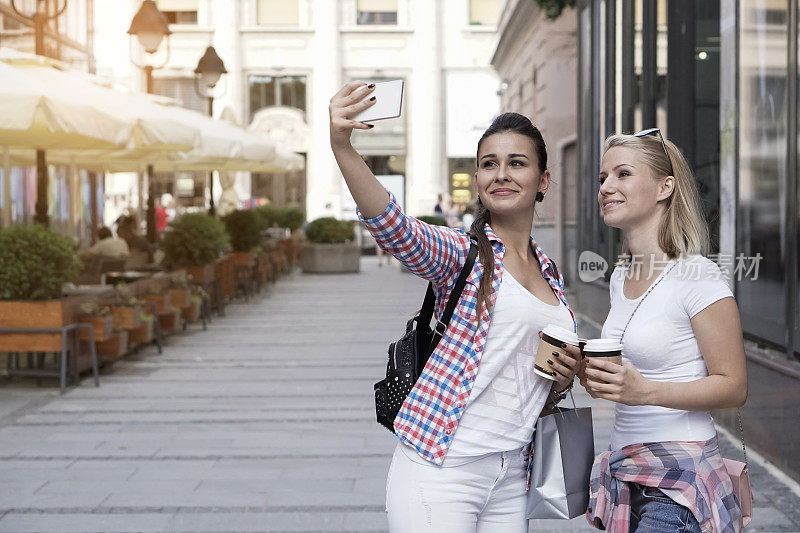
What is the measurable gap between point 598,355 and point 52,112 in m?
7.37

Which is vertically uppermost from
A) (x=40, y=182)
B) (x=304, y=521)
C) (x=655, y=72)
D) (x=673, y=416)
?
(x=655, y=72)

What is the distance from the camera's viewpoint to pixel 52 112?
343 inches

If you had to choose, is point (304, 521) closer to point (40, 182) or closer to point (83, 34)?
point (40, 182)

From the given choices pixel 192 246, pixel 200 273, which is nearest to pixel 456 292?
pixel 192 246

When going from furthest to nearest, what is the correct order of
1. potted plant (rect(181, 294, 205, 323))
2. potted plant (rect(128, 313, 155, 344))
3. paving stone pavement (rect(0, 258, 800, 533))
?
potted plant (rect(181, 294, 205, 323)), potted plant (rect(128, 313, 155, 344)), paving stone pavement (rect(0, 258, 800, 533))

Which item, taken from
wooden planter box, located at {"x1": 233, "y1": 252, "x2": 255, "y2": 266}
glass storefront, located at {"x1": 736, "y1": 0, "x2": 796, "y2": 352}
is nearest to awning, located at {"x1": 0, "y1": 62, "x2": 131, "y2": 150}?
glass storefront, located at {"x1": 736, "y1": 0, "x2": 796, "y2": 352}

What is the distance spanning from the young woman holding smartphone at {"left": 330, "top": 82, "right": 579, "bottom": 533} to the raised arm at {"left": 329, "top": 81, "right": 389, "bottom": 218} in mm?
60

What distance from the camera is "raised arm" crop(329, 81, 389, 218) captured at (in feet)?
7.31

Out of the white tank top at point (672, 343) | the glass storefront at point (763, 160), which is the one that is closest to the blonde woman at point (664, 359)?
the white tank top at point (672, 343)

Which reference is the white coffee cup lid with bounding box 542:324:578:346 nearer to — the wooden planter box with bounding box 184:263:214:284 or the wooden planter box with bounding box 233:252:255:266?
the wooden planter box with bounding box 184:263:214:284

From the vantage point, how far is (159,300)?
1162 cm

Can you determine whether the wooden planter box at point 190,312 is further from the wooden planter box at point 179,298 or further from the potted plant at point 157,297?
the potted plant at point 157,297

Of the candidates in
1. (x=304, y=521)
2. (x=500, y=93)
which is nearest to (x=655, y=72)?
(x=304, y=521)

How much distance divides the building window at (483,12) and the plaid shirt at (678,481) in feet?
140
